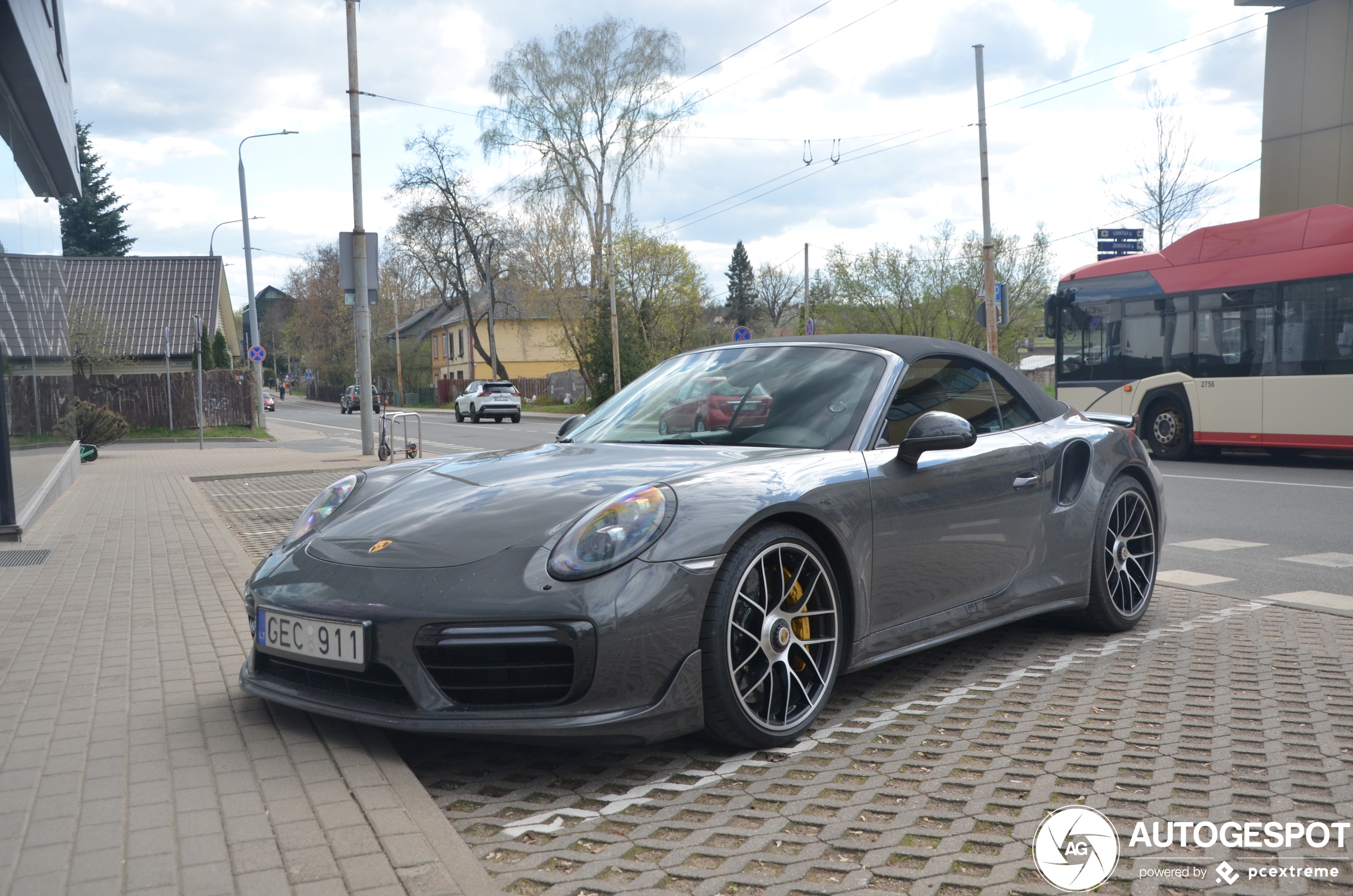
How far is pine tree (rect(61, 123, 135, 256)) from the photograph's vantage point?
6075 centimetres

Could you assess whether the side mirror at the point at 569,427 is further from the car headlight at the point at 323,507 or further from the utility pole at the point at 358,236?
the utility pole at the point at 358,236

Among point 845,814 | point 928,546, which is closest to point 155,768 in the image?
point 845,814

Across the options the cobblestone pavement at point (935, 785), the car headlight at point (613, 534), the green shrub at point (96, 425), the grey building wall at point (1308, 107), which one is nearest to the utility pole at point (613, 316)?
the green shrub at point (96, 425)

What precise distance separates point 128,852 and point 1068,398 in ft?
58.3

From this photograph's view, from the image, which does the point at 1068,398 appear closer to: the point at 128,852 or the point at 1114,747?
the point at 1114,747

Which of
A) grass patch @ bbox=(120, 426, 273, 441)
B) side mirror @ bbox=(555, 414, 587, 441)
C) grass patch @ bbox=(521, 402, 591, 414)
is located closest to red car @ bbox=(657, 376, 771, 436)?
side mirror @ bbox=(555, 414, 587, 441)

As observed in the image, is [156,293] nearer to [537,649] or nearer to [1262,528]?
[1262,528]

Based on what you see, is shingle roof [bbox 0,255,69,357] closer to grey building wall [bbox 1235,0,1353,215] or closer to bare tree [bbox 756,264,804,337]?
grey building wall [bbox 1235,0,1353,215]

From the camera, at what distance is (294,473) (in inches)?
658

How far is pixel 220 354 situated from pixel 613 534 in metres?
40.6

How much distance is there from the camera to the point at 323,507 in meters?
4.07

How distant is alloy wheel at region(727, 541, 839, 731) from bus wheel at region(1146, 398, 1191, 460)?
14.2 m

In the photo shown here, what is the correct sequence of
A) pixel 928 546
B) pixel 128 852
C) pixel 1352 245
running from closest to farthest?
pixel 128 852, pixel 928 546, pixel 1352 245

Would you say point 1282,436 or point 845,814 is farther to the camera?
point 1282,436
